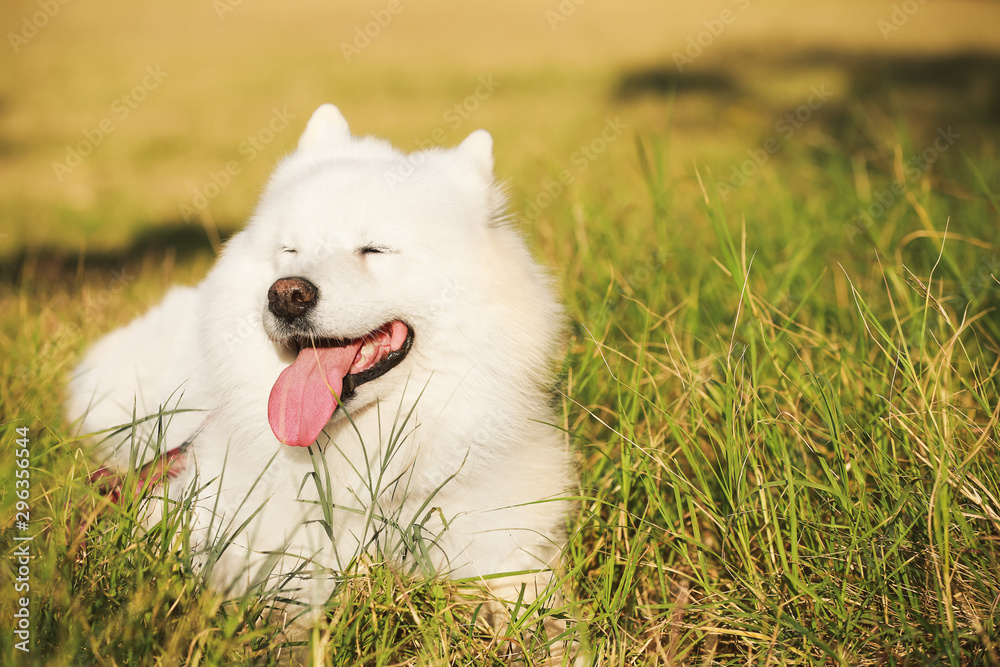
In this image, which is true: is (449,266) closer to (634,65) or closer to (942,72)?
(634,65)

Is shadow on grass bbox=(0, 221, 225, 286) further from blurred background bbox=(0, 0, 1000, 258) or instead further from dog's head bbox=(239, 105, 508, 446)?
dog's head bbox=(239, 105, 508, 446)

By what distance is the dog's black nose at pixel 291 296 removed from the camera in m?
2.01

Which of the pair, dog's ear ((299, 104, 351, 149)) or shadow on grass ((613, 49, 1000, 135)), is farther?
shadow on grass ((613, 49, 1000, 135))

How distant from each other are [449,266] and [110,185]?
Answer: 7820 millimetres

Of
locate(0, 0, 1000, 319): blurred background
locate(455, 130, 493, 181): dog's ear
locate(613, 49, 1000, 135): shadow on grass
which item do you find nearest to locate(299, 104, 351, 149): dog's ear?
locate(455, 130, 493, 181): dog's ear

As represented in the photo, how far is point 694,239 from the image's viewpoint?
4844 mm

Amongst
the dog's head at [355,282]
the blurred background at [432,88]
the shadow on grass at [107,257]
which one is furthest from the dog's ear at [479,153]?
the shadow on grass at [107,257]

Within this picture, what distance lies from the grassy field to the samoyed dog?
0.64 ft

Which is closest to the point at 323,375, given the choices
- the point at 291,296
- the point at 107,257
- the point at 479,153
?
the point at 291,296

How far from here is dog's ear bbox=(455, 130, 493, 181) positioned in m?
2.63

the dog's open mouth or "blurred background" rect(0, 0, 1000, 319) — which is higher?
"blurred background" rect(0, 0, 1000, 319)

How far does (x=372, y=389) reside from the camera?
217cm

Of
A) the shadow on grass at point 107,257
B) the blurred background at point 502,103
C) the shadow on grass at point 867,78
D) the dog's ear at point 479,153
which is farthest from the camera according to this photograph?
the shadow on grass at point 867,78

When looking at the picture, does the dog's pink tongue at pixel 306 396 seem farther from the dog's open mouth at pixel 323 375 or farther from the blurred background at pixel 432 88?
the blurred background at pixel 432 88
